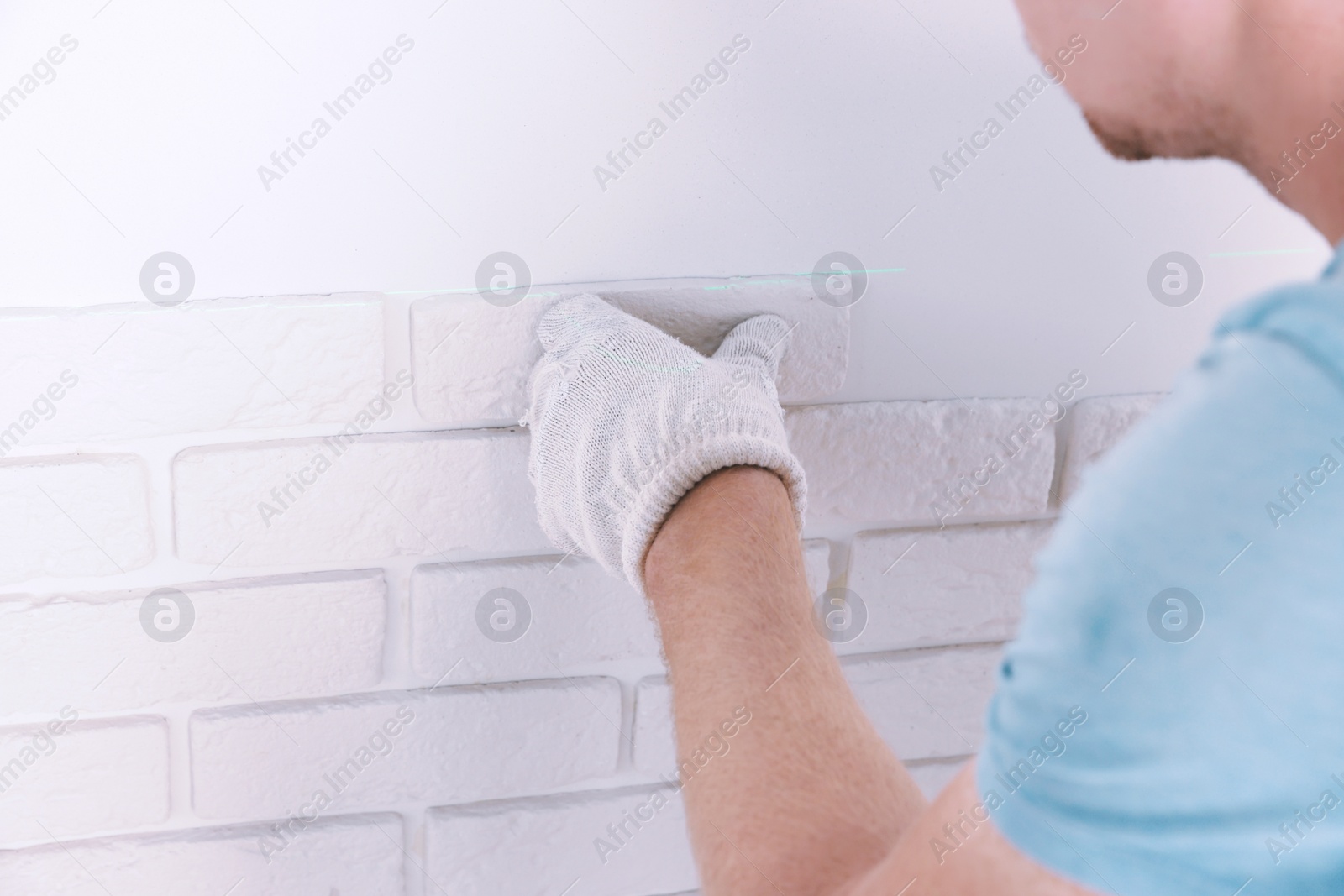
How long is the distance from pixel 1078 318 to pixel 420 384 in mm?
548

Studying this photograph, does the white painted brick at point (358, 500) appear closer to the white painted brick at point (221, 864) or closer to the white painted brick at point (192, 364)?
the white painted brick at point (192, 364)

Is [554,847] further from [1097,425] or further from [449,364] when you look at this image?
[1097,425]

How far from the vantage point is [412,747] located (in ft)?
2.84

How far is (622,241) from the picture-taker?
0.76m

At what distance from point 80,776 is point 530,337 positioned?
50 cm

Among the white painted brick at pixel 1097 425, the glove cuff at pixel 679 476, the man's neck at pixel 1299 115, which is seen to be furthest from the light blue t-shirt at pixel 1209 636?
the white painted brick at pixel 1097 425

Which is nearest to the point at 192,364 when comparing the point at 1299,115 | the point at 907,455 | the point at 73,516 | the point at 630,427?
the point at 73,516

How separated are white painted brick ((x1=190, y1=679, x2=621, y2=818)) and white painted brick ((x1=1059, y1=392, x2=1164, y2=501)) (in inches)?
17.8

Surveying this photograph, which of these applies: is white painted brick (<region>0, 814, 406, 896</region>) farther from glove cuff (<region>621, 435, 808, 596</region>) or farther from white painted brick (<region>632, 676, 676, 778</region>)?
glove cuff (<region>621, 435, 808, 596</region>)

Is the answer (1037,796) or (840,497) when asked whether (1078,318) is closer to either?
(840,497)

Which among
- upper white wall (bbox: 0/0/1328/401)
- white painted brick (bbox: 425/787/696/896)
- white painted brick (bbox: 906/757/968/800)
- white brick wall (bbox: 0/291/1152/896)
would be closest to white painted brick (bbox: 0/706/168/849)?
white brick wall (bbox: 0/291/1152/896)

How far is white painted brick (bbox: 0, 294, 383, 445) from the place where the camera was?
699 mm

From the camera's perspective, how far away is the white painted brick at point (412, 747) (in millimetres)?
833

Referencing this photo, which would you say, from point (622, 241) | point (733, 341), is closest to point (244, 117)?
point (622, 241)
